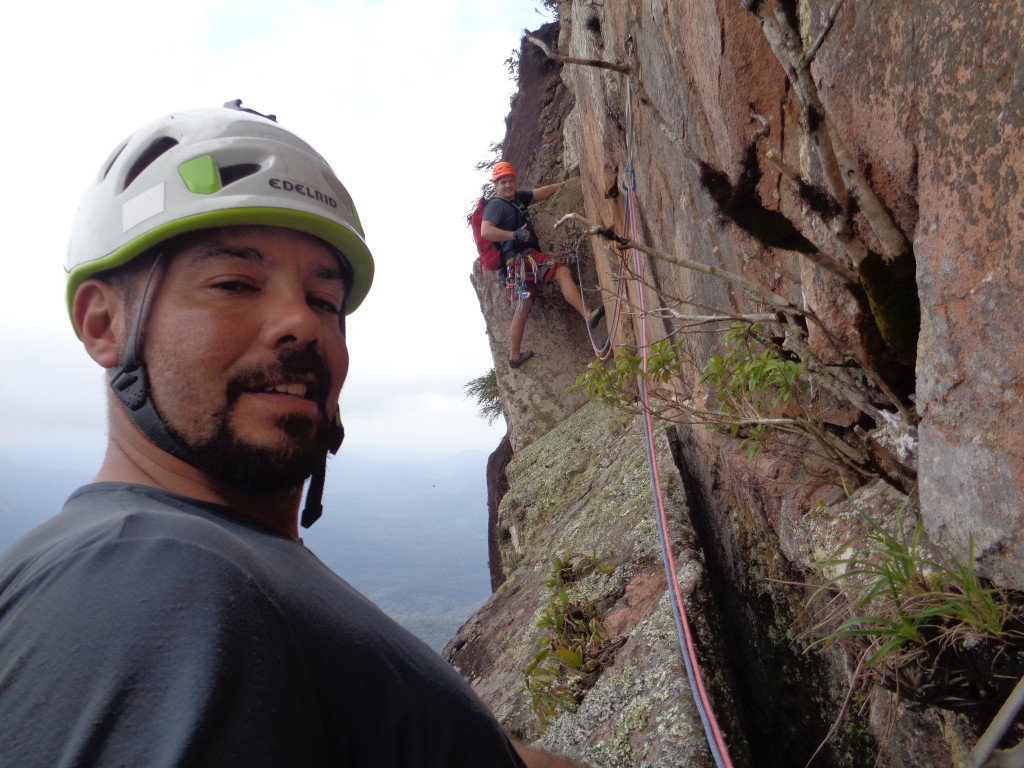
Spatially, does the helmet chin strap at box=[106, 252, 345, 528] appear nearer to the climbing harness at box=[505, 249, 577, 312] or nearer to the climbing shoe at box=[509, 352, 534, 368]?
the climbing harness at box=[505, 249, 577, 312]

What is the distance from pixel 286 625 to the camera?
108cm

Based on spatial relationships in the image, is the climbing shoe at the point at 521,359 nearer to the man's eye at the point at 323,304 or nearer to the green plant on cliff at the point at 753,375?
the green plant on cliff at the point at 753,375

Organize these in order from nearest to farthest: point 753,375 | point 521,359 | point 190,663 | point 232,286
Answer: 1. point 190,663
2. point 232,286
3. point 753,375
4. point 521,359

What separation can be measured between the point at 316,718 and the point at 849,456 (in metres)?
2.30

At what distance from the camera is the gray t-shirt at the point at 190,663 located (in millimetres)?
861

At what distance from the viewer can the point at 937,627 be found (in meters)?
1.76

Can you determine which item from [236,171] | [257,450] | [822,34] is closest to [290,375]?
[257,450]

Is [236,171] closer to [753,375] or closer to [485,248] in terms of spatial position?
[753,375]

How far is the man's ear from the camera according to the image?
1853 mm

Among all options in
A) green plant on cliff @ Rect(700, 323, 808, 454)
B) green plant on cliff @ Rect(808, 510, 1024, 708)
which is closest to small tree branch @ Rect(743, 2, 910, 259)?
green plant on cliff @ Rect(700, 323, 808, 454)

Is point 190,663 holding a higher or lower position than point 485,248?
lower

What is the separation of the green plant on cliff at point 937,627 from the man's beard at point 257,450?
1402 mm

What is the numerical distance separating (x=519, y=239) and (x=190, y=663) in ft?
27.3

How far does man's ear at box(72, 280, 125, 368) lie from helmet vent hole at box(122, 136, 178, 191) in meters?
0.37
